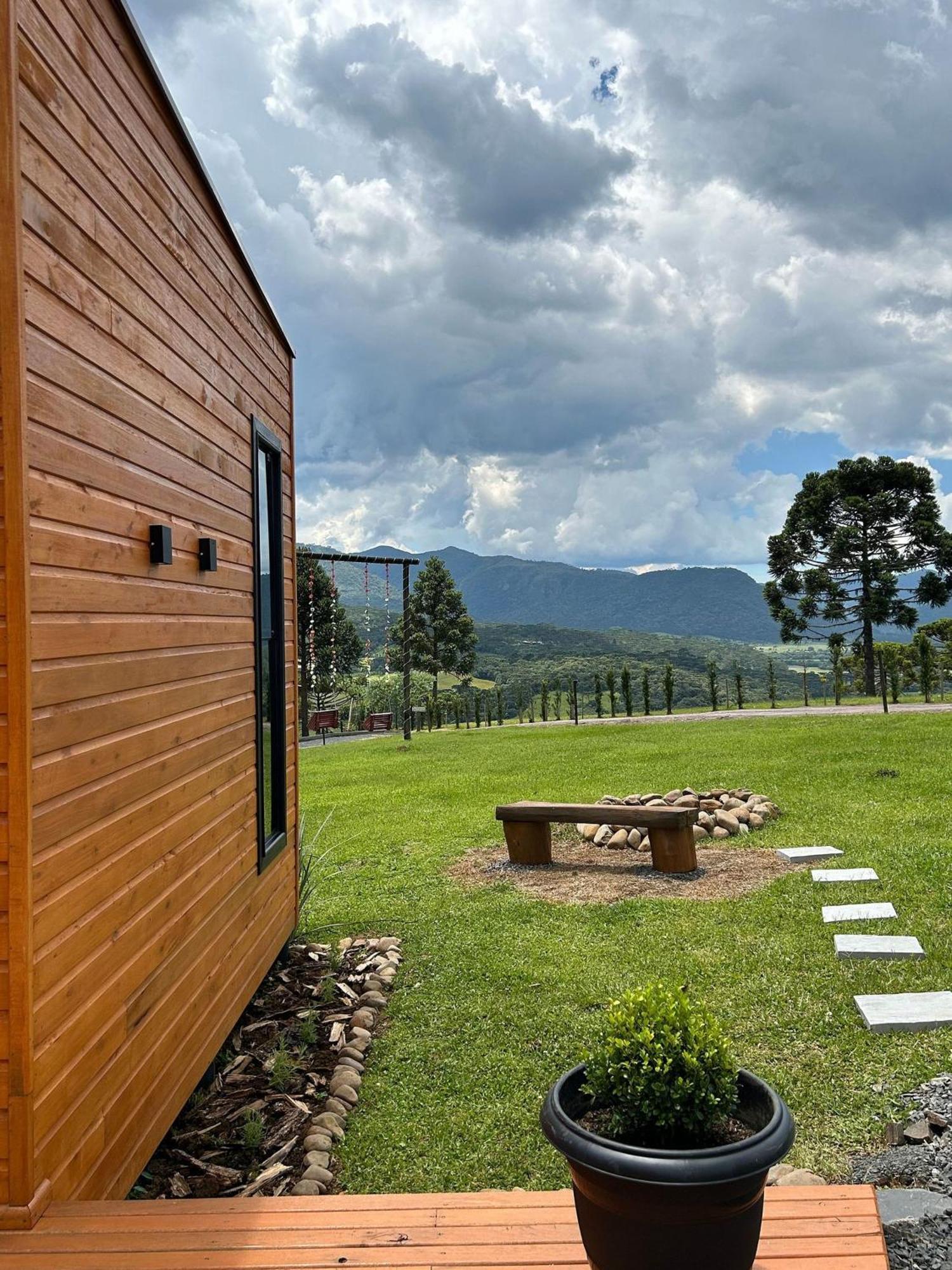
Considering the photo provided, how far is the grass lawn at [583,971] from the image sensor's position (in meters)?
3.32

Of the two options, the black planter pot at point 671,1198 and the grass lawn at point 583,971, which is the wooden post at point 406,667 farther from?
the black planter pot at point 671,1198

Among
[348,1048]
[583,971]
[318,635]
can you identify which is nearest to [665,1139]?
[348,1048]

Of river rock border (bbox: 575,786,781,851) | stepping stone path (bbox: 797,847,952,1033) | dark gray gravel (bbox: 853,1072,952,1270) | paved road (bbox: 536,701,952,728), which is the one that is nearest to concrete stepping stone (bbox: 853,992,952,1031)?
stepping stone path (bbox: 797,847,952,1033)

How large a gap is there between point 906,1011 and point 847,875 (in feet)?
7.81

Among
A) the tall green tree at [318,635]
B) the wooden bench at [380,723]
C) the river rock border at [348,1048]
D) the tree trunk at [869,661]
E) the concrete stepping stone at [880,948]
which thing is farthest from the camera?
the tall green tree at [318,635]

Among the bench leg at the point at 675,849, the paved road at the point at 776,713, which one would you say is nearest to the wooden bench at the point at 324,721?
the paved road at the point at 776,713

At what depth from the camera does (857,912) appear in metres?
5.46

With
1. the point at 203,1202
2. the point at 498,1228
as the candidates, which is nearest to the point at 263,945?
the point at 203,1202

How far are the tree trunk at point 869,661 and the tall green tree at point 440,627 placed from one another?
17791 mm

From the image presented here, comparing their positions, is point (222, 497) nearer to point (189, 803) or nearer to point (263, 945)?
point (189, 803)

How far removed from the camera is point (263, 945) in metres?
4.80

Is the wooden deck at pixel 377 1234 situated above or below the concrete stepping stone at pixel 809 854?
above

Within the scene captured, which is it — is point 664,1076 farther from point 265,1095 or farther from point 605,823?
point 605,823

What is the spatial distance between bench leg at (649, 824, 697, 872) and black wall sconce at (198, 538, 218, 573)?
184 inches
